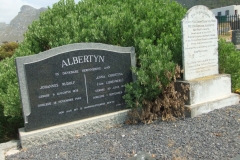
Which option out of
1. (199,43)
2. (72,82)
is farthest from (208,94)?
(72,82)

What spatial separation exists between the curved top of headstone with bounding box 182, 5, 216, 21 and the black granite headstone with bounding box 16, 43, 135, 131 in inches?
42.3

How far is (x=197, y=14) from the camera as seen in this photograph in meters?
4.86

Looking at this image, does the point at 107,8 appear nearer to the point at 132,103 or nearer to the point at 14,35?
the point at 132,103

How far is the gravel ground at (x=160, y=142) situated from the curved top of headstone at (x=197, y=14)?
1630mm

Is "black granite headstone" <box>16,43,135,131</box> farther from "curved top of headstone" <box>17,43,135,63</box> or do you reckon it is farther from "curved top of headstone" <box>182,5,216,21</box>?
"curved top of headstone" <box>182,5,216,21</box>

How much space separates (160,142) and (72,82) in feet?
5.16

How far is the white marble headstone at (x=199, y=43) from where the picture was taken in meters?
4.74

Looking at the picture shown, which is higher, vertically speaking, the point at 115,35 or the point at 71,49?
the point at 115,35

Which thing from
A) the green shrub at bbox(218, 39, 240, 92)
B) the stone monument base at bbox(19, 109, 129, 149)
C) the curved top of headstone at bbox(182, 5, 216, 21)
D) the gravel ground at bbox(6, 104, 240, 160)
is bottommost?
the gravel ground at bbox(6, 104, 240, 160)

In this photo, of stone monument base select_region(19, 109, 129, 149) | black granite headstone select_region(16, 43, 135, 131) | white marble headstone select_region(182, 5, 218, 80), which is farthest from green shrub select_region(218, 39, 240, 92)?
stone monument base select_region(19, 109, 129, 149)

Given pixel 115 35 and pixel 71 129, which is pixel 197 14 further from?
pixel 71 129

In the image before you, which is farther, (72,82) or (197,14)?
(197,14)

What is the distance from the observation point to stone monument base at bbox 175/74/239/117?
15.4ft

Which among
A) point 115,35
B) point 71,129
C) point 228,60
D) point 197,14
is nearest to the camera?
point 71,129
